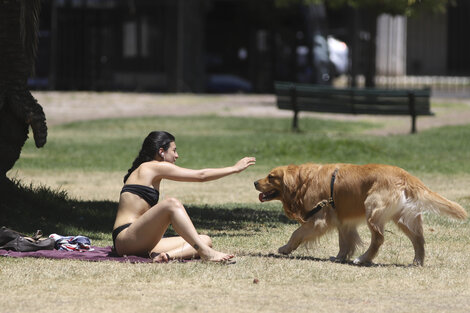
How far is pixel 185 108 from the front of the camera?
89.9ft

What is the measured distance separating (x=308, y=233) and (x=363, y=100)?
39.4 feet

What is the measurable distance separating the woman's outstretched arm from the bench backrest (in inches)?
475

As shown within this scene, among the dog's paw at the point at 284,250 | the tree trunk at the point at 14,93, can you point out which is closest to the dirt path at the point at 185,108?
the tree trunk at the point at 14,93

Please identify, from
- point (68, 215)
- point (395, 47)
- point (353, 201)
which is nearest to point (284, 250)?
point (353, 201)

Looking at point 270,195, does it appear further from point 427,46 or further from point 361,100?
point 427,46

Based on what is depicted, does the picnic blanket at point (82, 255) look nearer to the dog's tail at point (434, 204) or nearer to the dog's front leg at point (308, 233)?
the dog's front leg at point (308, 233)

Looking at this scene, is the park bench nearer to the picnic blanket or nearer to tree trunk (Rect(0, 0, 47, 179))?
tree trunk (Rect(0, 0, 47, 179))

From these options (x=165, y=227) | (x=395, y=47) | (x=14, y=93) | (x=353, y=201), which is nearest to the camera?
(x=165, y=227)

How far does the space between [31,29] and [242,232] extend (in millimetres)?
3361

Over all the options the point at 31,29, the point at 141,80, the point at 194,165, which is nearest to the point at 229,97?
the point at 141,80

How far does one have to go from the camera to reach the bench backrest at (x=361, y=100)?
749 inches

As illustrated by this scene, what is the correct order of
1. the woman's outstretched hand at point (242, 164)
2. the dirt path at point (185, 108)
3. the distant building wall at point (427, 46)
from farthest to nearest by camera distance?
the distant building wall at point (427, 46), the dirt path at point (185, 108), the woman's outstretched hand at point (242, 164)

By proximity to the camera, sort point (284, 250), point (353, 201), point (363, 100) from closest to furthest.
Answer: point (353, 201)
point (284, 250)
point (363, 100)

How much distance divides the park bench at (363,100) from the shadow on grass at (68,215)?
8.90 m
